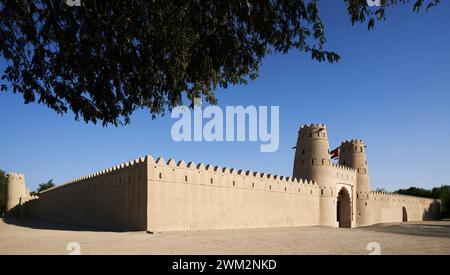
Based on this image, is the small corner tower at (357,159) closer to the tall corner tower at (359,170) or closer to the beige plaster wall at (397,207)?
the tall corner tower at (359,170)

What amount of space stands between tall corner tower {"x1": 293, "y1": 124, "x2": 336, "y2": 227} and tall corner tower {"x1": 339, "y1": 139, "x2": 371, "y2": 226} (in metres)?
7.26

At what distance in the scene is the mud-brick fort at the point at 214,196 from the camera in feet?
68.2

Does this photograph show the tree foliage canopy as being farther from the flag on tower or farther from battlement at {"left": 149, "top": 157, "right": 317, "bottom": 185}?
the flag on tower

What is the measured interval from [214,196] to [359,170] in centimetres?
2485

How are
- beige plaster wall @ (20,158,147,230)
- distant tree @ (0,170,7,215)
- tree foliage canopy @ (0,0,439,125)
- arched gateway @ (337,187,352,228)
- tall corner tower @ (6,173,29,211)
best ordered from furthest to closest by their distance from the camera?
distant tree @ (0,170,7,215) < tall corner tower @ (6,173,29,211) < arched gateway @ (337,187,352,228) < beige plaster wall @ (20,158,147,230) < tree foliage canopy @ (0,0,439,125)

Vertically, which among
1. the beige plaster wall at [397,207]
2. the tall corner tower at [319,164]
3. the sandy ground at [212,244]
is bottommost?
the beige plaster wall at [397,207]

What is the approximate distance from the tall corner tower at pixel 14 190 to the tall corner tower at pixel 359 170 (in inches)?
1397

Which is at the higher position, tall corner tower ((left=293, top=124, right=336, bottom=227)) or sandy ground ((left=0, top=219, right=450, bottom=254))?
tall corner tower ((left=293, top=124, right=336, bottom=227))

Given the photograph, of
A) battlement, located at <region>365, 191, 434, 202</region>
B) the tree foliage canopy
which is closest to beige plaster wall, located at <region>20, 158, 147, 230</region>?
the tree foliage canopy

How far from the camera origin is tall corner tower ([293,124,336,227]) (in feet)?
118

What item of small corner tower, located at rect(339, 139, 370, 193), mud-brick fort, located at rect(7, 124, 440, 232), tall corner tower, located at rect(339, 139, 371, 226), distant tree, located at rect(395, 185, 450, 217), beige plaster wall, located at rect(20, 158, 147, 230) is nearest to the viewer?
beige plaster wall, located at rect(20, 158, 147, 230)

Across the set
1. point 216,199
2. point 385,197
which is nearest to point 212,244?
point 216,199

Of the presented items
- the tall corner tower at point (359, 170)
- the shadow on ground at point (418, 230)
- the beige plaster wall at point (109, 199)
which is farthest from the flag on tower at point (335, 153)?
the beige plaster wall at point (109, 199)

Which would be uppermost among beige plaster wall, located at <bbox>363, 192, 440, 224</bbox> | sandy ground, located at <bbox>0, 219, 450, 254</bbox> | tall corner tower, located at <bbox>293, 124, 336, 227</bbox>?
tall corner tower, located at <bbox>293, 124, 336, 227</bbox>
